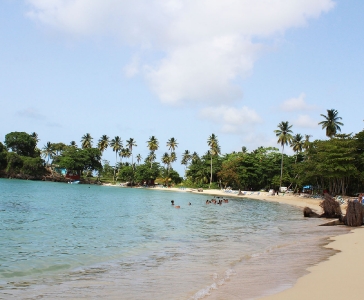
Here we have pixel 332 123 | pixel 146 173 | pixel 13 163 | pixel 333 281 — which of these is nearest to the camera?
pixel 333 281

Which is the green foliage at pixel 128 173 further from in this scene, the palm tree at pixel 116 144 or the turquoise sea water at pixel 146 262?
the turquoise sea water at pixel 146 262

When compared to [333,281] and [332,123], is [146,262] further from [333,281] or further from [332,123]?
[332,123]

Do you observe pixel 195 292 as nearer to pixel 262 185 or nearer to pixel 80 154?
pixel 262 185

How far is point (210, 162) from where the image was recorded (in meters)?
101

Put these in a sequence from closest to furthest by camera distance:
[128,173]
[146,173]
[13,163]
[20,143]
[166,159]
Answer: [13,163] < [146,173] < [128,173] < [20,143] < [166,159]

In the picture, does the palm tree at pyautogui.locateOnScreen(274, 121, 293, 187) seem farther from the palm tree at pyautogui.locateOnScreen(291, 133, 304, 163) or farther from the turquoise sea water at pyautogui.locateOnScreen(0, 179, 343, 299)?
the turquoise sea water at pyautogui.locateOnScreen(0, 179, 343, 299)

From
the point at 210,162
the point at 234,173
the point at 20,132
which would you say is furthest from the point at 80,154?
the point at 234,173

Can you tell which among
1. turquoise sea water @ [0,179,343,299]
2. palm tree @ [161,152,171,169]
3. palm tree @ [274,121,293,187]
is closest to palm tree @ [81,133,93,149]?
palm tree @ [161,152,171,169]

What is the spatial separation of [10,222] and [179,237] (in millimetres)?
10595

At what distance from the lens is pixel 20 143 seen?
11531 cm

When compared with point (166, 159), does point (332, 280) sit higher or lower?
lower

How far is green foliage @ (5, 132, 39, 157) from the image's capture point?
11456 centimetres

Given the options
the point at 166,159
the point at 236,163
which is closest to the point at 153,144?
the point at 166,159

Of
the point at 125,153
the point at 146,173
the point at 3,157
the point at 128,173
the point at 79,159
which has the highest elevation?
the point at 125,153
